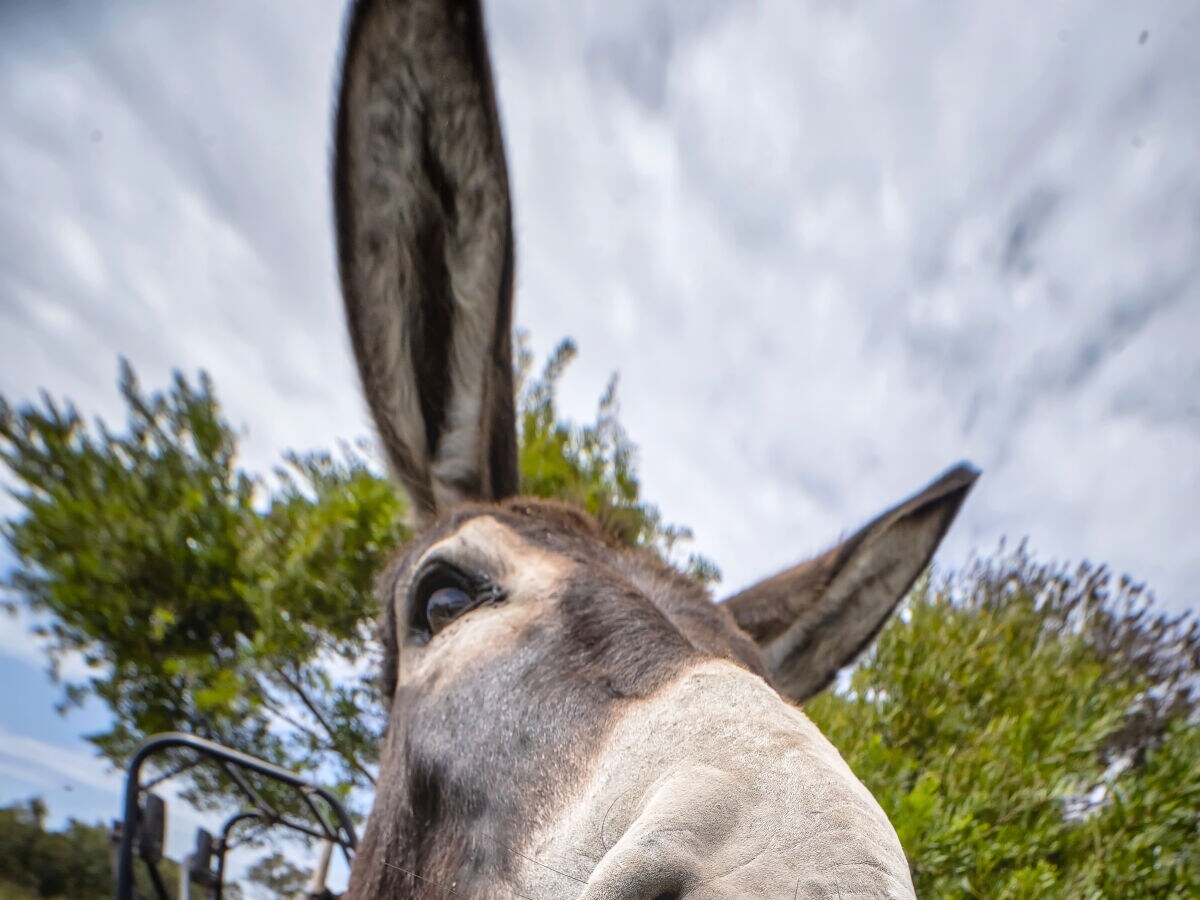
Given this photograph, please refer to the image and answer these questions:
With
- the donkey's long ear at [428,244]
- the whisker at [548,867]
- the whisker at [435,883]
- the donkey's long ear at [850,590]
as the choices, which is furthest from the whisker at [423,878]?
the donkey's long ear at [850,590]

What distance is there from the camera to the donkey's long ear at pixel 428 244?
67.9 inches

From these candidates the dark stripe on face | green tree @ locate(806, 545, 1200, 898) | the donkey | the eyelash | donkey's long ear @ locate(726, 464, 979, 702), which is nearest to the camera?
the donkey

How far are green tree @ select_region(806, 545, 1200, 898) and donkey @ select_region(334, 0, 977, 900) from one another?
1.29 metres

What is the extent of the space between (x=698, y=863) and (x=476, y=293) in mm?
1637

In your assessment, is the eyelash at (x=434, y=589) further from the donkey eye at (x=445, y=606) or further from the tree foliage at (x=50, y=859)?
the tree foliage at (x=50, y=859)

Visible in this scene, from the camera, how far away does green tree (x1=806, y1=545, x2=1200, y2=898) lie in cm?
288

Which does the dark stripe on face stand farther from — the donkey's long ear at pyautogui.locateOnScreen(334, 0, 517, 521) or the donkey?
the donkey's long ear at pyautogui.locateOnScreen(334, 0, 517, 521)

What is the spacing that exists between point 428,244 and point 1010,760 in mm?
3720

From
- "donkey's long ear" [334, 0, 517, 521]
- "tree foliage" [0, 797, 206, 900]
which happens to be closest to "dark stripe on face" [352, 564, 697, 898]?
"donkey's long ear" [334, 0, 517, 521]

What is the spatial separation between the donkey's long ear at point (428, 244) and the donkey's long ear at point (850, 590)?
3.62 ft

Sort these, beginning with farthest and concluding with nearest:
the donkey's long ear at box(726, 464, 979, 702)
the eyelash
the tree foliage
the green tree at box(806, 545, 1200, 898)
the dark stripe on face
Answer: the tree foliage < the green tree at box(806, 545, 1200, 898) < the donkey's long ear at box(726, 464, 979, 702) < the eyelash < the dark stripe on face

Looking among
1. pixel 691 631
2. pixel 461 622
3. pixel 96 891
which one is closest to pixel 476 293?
pixel 461 622

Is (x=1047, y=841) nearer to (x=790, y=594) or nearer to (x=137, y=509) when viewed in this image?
(x=790, y=594)

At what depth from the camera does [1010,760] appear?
321 cm
